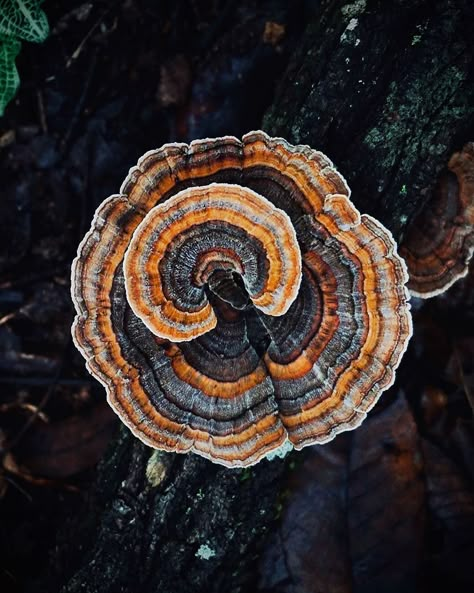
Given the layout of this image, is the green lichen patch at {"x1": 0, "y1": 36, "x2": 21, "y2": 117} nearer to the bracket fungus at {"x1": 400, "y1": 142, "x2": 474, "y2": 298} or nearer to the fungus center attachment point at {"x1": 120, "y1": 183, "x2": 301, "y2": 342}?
the fungus center attachment point at {"x1": 120, "y1": 183, "x2": 301, "y2": 342}

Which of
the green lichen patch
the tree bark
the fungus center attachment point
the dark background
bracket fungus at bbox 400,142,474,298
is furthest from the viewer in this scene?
the green lichen patch

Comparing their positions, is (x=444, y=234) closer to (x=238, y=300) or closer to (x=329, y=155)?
(x=329, y=155)

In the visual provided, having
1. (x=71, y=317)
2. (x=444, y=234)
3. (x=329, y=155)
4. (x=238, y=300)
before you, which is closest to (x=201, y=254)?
(x=238, y=300)

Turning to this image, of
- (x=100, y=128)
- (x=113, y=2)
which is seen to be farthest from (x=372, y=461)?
(x=113, y=2)

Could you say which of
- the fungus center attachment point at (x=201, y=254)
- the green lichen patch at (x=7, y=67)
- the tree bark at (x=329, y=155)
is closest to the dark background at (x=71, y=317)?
the green lichen patch at (x=7, y=67)

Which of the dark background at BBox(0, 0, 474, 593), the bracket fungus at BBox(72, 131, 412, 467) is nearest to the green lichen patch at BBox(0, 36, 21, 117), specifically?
the dark background at BBox(0, 0, 474, 593)

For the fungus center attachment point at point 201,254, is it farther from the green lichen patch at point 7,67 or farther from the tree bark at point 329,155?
the green lichen patch at point 7,67

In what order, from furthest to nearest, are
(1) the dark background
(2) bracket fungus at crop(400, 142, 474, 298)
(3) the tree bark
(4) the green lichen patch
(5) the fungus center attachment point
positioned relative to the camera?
1. (4) the green lichen patch
2. (1) the dark background
3. (2) bracket fungus at crop(400, 142, 474, 298)
4. (3) the tree bark
5. (5) the fungus center attachment point
